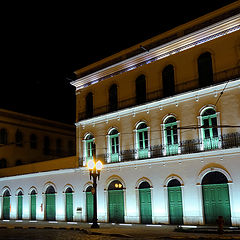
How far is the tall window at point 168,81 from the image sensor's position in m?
21.8

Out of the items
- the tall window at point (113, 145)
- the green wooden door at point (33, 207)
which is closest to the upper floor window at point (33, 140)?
the green wooden door at point (33, 207)

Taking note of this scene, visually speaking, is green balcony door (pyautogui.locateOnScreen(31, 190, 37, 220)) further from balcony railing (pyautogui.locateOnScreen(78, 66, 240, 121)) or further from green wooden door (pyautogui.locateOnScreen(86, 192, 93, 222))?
balcony railing (pyautogui.locateOnScreen(78, 66, 240, 121))

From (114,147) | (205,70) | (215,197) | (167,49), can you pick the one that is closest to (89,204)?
(114,147)

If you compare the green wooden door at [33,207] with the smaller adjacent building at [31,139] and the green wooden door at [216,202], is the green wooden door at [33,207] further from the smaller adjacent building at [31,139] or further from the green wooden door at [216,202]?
the green wooden door at [216,202]

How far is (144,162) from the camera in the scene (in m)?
22.1

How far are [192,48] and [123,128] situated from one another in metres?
6.78

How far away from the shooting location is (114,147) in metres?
24.4

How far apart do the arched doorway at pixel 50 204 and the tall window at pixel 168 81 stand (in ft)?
40.9

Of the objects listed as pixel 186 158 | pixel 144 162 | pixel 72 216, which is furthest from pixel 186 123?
pixel 72 216

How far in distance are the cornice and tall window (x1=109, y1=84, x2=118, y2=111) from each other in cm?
91

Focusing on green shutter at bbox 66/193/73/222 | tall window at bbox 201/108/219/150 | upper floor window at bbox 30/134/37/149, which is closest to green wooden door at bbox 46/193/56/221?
green shutter at bbox 66/193/73/222

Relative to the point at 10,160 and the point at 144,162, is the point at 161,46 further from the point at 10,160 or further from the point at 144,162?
the point at 10,160

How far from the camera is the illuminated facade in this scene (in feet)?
62.6

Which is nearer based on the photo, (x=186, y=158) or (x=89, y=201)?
(x=186, y=158)
